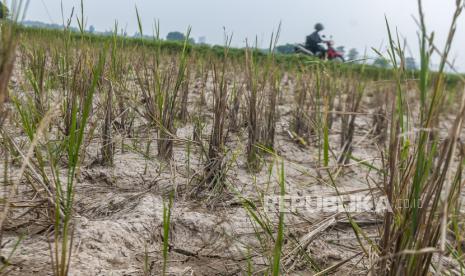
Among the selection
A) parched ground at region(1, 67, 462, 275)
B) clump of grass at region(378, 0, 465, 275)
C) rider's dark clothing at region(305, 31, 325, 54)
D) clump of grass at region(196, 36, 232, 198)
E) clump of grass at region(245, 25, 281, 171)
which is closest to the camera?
clump of grass at region(378, 0, 465, 275)

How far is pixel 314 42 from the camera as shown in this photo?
13547mm

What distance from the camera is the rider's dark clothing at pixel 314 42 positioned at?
13.6m

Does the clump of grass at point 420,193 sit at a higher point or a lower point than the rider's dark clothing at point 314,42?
lower

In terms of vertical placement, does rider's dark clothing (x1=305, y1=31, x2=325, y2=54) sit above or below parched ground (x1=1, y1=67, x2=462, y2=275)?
above

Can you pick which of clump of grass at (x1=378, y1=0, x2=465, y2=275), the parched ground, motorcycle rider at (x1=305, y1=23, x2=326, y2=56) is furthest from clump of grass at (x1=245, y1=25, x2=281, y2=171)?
motorcycle rider at (x1=305, y1=23, x2=326, y2=56)

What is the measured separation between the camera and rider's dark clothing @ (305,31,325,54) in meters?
13.6

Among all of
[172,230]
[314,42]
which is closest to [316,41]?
[314,42]

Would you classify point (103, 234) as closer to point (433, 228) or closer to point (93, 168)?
point (93, 168)

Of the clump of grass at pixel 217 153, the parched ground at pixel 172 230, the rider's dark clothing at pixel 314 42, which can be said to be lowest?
the parched ground at pixel 172 230

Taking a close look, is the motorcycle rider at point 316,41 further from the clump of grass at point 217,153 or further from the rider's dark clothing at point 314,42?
the clump of grass at point 217,153

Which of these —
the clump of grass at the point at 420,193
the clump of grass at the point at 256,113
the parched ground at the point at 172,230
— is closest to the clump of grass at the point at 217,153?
the parched ground at the point at 172,230

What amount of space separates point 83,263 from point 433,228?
68 cm

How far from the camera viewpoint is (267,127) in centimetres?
190

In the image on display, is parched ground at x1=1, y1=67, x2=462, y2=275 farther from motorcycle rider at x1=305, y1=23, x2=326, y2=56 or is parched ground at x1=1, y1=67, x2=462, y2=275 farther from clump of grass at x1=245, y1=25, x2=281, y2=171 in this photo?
motorcycle rider at x1=305, y1=23, x2=326, y2=56
